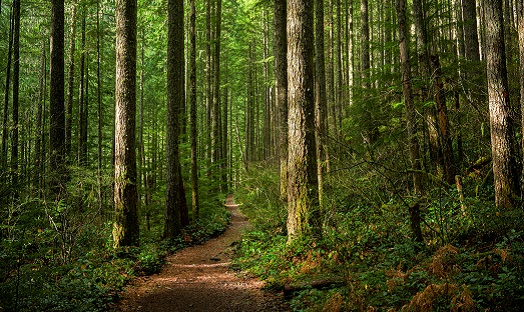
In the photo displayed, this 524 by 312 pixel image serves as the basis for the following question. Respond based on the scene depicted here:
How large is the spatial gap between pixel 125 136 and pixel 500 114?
824 cm

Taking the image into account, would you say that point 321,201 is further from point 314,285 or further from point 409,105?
point 409,105

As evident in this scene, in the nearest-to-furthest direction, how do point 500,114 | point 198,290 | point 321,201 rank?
1. point 500,114
2. point 198,290
3. point 321,201

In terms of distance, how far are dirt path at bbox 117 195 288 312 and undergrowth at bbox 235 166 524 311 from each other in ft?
1.32

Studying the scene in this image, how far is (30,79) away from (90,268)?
95.2 ft

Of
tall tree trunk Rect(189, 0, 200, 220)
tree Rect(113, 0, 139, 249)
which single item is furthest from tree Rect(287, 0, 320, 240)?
tall tree trunk Rect(189, 0, 200, 220)

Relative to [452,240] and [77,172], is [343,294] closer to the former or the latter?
[452,240]

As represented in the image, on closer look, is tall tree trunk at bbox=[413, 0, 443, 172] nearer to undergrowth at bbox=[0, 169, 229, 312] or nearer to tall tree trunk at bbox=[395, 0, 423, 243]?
tall tree trunk at bbox=[395, 0, 423, 243]

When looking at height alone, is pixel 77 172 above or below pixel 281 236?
above

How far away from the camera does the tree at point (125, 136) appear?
926cm

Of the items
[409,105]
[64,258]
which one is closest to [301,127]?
[409,105]

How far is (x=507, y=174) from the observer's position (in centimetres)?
661

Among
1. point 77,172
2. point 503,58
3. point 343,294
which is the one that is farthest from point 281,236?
point 503,58

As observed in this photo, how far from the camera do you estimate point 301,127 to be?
8078 millimetres

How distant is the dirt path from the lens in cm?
630
